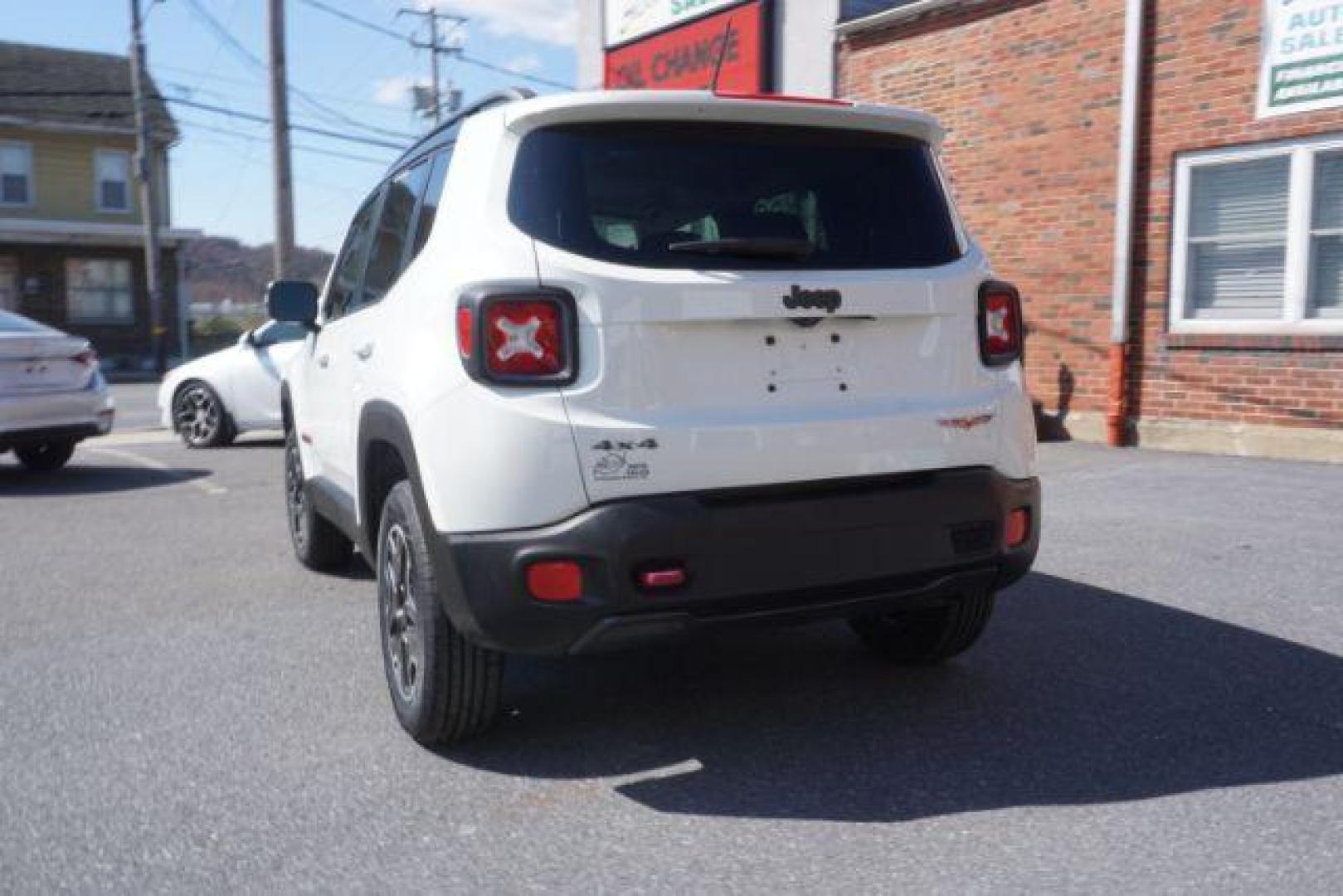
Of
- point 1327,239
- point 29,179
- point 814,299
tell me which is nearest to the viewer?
point 814,299

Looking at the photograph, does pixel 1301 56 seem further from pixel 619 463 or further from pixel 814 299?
pixel 619 463

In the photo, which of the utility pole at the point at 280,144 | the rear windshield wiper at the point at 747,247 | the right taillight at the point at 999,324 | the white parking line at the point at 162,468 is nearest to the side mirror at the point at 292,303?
the rear windshield wiper at the point at 747,247

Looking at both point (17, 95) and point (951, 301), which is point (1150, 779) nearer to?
point (951, 301)

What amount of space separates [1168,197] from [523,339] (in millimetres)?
8411

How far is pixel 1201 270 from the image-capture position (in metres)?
9.81

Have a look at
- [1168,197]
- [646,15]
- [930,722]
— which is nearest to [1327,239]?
[1168,197]

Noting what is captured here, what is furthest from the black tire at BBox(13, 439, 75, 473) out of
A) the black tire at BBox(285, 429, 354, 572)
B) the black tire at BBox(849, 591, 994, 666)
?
the black tire at BBox(849, 591, 994, 666)

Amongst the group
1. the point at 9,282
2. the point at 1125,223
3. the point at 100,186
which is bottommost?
the point at 1125,223

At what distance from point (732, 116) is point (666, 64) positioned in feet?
42.5

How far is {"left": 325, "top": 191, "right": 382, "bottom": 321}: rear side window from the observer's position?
4672 mm

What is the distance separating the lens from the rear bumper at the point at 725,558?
9.59ft

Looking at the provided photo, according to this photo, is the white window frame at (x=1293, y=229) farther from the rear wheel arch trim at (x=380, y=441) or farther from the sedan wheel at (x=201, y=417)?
the sedan wheel at (x=201, y=417)

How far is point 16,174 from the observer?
30.5 metres

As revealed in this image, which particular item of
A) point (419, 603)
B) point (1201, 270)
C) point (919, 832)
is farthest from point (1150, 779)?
point (1201, 270)
